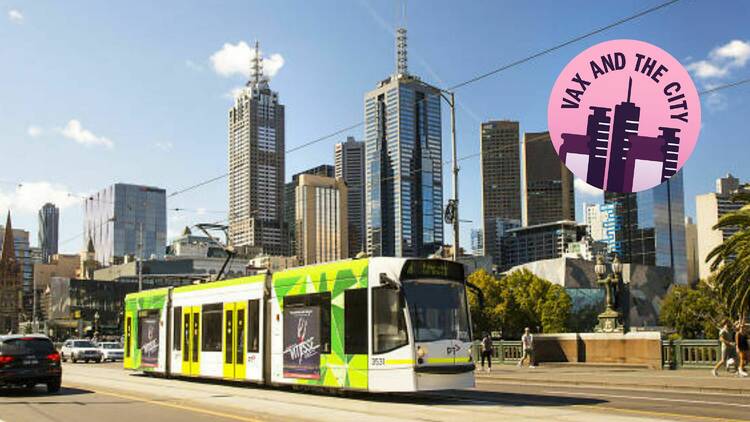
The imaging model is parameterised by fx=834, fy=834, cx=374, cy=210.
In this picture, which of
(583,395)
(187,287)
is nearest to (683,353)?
(583,395)

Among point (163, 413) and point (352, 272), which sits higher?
point (352, 272)

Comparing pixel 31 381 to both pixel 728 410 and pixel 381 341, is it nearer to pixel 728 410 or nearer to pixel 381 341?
pixel 381 341

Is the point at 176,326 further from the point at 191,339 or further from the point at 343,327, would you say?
the point at 343,327

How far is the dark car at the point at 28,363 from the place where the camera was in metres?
21.6

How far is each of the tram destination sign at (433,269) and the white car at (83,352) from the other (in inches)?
1585

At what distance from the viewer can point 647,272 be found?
16988cm

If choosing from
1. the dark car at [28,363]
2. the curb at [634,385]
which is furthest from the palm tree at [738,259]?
the dark car at [28,363]

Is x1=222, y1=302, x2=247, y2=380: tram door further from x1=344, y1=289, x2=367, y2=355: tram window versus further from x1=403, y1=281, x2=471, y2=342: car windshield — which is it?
x1=403, y1=281, x2=471, y2=342: car windshield

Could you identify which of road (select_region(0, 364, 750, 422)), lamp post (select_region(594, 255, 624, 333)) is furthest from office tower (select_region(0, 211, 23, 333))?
road (select_region(0, 364, 750, 422))

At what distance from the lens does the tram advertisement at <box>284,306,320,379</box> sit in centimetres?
2056

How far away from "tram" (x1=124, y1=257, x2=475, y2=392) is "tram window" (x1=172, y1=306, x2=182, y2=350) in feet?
4.59

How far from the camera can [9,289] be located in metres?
184

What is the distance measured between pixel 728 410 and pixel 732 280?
58.6ft

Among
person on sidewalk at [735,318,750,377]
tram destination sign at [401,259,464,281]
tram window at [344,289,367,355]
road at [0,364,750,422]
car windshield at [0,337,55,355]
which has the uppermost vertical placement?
tram destination sign at [401,259,464,281]
